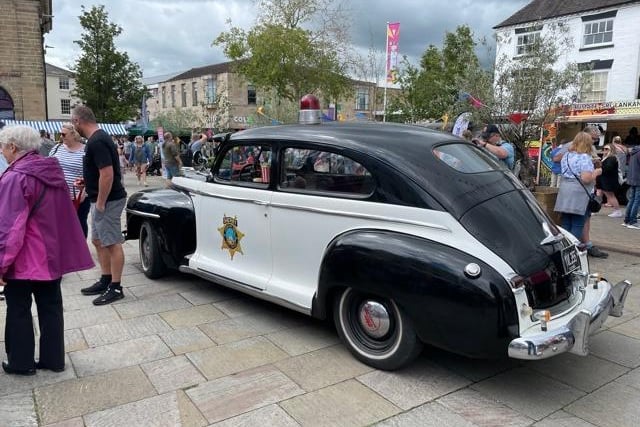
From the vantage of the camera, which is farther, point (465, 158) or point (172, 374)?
point (465, 158)

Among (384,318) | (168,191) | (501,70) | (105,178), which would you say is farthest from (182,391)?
(501,70)

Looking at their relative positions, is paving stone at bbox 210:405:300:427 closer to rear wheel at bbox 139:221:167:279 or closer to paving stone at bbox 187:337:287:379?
paving stone at bbox 187:337:287:379

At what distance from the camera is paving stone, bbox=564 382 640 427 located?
9.47 ft

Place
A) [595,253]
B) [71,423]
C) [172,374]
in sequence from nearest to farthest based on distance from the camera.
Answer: [71,423]
[172,374]
[595,253]

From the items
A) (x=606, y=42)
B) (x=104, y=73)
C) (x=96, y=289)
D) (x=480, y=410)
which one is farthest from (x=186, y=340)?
(x=104, y=73)

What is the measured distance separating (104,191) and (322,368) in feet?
8.68

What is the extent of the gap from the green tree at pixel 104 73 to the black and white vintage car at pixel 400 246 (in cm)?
3232

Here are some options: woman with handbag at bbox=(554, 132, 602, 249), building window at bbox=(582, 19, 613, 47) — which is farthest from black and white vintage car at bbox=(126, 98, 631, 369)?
building window at bbox=(582, 19, 613, 47)

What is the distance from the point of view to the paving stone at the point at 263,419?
281cm

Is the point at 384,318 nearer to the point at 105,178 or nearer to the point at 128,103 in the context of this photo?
the point at 105,178

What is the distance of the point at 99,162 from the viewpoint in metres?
4.54

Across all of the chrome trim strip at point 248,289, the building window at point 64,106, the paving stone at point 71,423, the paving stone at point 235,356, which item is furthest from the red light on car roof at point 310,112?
the building window at point 64,106

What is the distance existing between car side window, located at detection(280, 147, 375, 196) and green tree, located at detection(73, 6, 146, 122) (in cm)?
3237

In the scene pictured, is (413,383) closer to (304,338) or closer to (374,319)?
(374,319)
